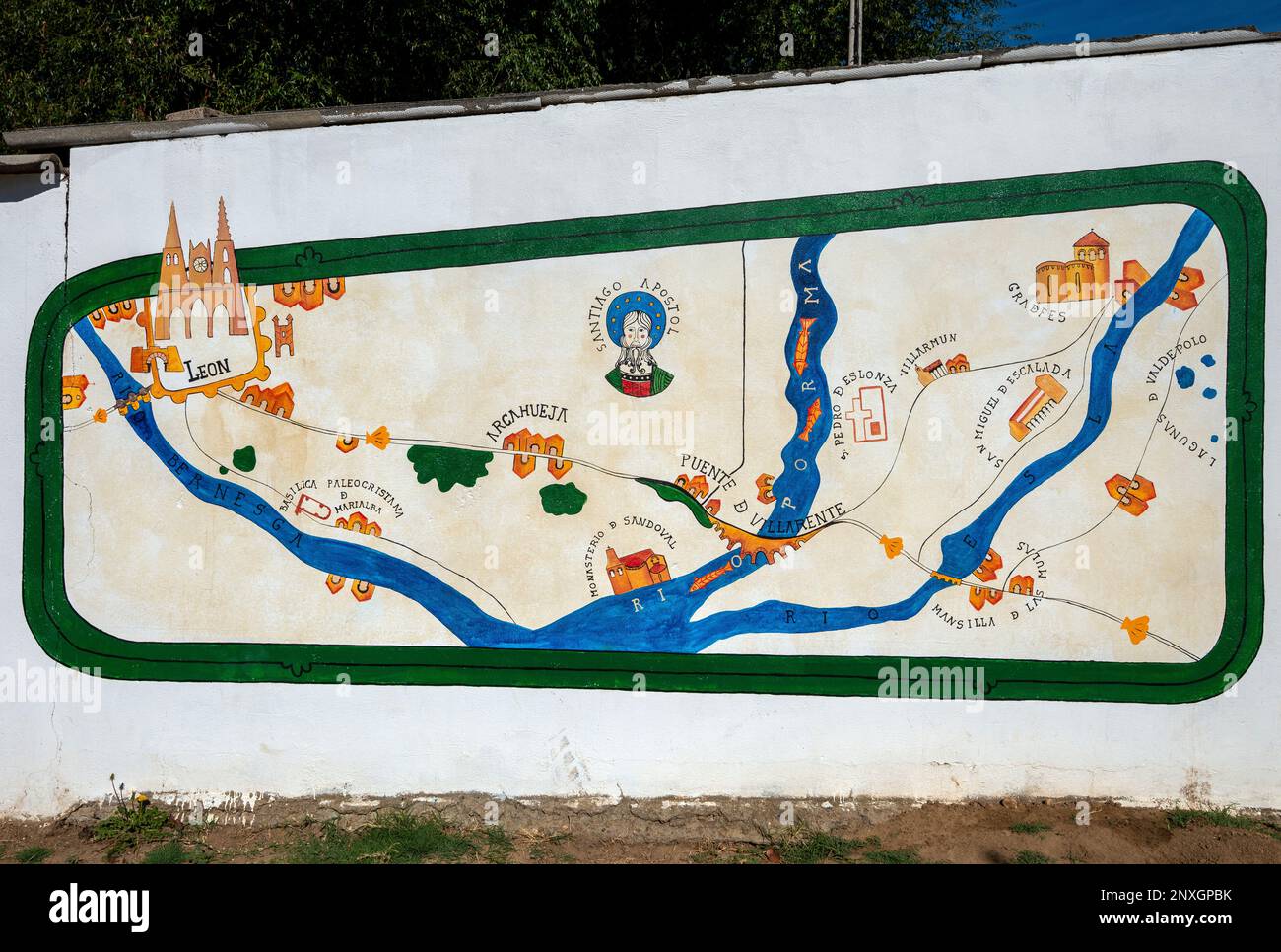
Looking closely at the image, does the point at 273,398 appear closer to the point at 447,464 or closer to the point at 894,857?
the point at 447,464

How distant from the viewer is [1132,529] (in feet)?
14.8

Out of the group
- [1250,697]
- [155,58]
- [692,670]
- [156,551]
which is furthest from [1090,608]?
[155,58]

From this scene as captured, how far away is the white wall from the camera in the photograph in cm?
450

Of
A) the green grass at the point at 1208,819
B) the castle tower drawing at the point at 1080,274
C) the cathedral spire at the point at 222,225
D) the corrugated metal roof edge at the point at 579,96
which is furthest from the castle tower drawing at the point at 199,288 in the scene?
the green grass at the point at 1208,819

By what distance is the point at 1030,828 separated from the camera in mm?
4512

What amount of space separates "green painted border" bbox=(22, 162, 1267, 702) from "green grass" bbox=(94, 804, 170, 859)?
669 mm

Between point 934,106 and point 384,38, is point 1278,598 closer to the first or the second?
point 934,106

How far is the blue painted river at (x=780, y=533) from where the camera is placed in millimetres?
4551

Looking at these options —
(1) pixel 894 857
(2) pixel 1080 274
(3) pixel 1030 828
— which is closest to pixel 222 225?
(2) pixel 1080 274

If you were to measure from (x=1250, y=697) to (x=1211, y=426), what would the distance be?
1.19m

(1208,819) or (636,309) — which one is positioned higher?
(636,309)

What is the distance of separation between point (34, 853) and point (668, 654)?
3236 millimetres

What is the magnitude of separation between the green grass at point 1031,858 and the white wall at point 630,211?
0.30 metres

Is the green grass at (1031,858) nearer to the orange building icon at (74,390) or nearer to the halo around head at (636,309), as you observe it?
the halo around head at (636,309)
